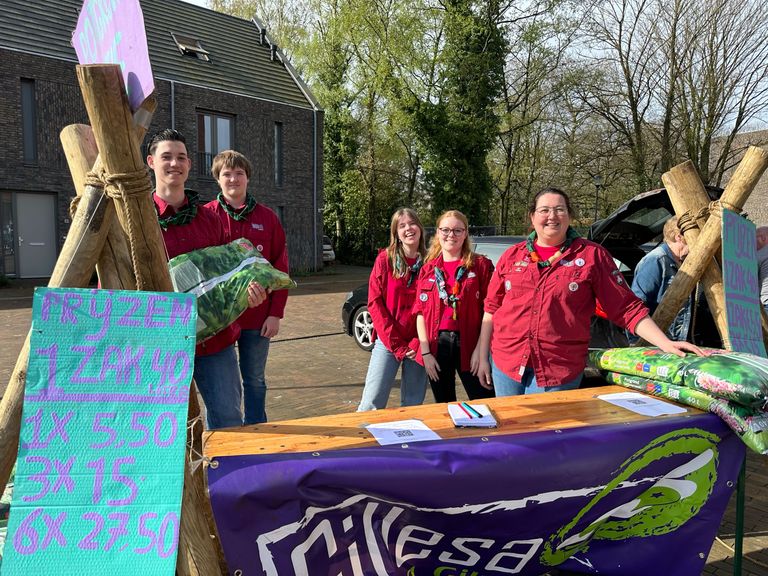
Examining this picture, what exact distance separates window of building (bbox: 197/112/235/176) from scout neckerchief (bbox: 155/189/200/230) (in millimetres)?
18191

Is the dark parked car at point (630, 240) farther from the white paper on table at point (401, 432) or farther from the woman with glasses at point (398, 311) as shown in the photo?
the white paper on table at point (401, 432)

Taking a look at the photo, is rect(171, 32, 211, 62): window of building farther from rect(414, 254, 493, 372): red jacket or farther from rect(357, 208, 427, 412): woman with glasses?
rect(414, 254, 493, 372): red jacket

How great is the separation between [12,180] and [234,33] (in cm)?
1051

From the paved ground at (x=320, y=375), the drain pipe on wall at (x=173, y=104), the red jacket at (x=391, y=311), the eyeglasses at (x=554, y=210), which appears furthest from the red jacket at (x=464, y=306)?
the drain pipe on wall at (x=173, y=104)

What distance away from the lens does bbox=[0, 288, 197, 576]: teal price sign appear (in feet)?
5.22

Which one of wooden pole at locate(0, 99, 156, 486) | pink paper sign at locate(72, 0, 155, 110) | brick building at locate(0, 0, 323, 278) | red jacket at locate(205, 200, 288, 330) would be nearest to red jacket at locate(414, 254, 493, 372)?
red jacket at locate(205, 200, 288, 330)

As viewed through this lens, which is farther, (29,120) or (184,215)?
(29,120)

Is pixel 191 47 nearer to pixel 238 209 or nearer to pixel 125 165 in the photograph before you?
pixel 238 209

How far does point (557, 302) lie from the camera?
120 inches

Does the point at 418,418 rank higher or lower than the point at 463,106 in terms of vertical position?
lower

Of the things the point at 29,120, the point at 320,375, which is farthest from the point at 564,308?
the point at 29,120

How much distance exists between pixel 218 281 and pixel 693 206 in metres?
2.80

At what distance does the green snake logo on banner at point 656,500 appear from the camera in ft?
7.60

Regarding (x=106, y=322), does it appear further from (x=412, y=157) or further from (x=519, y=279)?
(x=412, y=157)
